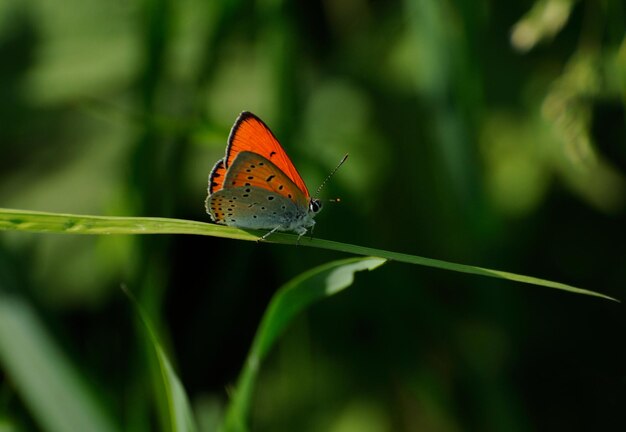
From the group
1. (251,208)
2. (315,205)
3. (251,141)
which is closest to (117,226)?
(251,141)

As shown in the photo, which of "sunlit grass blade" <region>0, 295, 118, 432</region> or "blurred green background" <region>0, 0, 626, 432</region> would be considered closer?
"sunlit grass blade" <region>0, 295, 118, 432</region>

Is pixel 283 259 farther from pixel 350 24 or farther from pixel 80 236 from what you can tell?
pixel 350 24

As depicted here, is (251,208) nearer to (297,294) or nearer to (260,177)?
(260,177)

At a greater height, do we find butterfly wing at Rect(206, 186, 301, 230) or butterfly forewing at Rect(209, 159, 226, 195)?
butterfly forewing at Rect(209, 159, 226, 195)

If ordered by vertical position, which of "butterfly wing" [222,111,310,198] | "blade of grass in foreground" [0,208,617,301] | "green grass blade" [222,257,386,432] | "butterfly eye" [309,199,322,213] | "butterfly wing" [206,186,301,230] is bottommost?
"green grass blade" [222,257,386,432]

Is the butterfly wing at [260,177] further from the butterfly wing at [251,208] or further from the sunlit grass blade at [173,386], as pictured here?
the sunlit grass blade at [173,386]

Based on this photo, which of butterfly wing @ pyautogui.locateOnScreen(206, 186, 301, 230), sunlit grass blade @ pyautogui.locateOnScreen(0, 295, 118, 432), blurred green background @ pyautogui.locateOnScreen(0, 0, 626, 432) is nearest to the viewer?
sunlit grass blade @ pyautogui.locateOnScreen(0, 295, 118, 432)

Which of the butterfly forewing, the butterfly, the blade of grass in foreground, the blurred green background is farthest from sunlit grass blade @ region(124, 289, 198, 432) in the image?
the blurred green background

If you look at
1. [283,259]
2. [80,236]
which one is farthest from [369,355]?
[80,236]

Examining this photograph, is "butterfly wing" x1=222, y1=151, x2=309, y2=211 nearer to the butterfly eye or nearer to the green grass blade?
the butterfly eye
